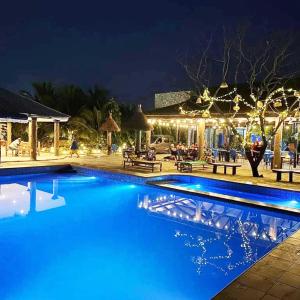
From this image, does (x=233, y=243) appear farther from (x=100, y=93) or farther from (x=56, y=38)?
(x=56, y=38)

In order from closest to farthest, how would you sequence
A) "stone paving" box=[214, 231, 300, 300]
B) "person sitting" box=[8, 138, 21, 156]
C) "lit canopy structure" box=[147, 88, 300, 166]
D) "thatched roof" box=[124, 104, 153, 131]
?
"stone paving" box=[214, 231, 300, 300], "lit canopy structure" box=[147, 88, 300, 166], "thatched roof" box=[124, 104, 153, 131], "person sitting" box=[8, 138, 21, 156]

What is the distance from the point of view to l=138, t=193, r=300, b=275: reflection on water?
19.3 ft

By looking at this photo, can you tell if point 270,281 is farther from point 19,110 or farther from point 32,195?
point 19,110

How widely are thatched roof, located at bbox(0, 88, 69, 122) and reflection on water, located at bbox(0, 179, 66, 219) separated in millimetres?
3391

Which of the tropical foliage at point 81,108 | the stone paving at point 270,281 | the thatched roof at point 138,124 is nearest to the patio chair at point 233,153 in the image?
the thatched roof at point 138,124

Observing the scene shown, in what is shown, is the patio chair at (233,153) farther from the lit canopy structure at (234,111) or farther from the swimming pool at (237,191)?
the swimming pool at (237,191)

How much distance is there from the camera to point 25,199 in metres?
9.84

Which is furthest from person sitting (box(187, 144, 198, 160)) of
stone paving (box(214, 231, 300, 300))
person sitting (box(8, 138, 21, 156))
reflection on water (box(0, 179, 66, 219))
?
stone paving (box(214, 231, 300, 300))

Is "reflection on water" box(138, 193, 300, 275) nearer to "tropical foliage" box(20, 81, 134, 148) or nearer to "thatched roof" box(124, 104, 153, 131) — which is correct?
"thatched roof" box(124, 104, 153, 131)

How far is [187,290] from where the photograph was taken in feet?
15.7

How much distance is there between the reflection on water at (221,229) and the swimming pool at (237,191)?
0.85ft

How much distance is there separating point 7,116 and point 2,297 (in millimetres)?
10441

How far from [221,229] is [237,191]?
339 centimetres

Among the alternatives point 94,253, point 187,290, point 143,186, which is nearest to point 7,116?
point 143,186
